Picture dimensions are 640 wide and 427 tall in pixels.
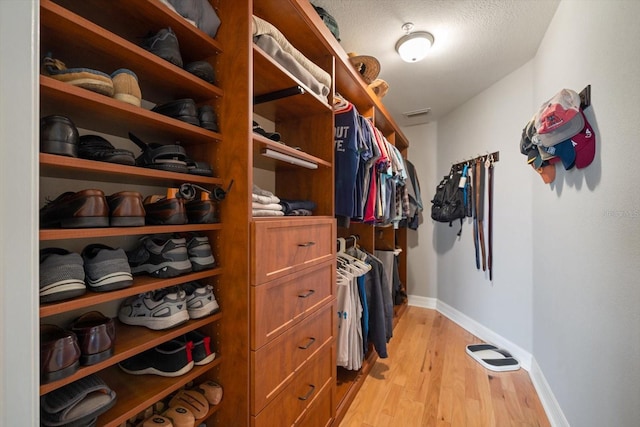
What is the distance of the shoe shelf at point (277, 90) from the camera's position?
3.40 ft

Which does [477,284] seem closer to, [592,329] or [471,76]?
[592,329]

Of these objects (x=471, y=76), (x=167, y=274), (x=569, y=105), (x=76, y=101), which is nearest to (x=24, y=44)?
(x=76, y=101)

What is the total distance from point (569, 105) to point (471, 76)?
132cm

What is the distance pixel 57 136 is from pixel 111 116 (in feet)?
0.68

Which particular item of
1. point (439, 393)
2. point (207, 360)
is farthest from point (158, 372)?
point (439, 393)

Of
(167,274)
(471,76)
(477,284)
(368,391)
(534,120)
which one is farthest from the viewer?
(477,284)

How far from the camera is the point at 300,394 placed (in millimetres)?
1137

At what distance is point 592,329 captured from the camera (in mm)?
1153

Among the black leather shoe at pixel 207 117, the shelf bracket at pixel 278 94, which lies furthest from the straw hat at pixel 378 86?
the black leather shoe at pixel 207 117

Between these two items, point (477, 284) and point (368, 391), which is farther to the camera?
point (477, 284)

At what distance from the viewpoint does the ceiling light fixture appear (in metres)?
1.74

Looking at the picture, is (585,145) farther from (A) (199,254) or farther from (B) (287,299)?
(A) (199,254)

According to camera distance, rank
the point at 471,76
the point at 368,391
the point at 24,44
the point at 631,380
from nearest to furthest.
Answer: the point at 24,44, the point at 631,380, the point at 368,391, the point at 471,76

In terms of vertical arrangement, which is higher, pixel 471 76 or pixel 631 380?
pixel 471 76
